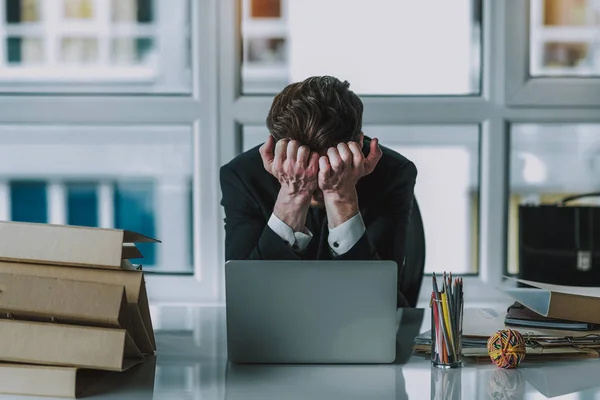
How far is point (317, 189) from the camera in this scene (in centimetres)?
178

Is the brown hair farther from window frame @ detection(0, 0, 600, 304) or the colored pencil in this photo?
window frame @ detection(0, 0, 600, 304)

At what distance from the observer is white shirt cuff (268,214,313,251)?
1.68 m

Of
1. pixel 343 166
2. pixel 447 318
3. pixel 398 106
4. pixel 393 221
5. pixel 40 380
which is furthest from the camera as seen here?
pixel 398 106

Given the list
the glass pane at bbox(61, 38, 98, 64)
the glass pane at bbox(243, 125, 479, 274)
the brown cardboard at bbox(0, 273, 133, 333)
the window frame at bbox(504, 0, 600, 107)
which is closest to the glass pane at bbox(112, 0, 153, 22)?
the glass pane at bbox(61, 38, 98, 64)

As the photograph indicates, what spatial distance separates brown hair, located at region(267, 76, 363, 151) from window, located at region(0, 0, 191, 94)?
4.25ft

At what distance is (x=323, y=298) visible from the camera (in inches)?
48.5

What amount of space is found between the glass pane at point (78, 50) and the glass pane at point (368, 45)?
22.8 inches

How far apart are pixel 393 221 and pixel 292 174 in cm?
33

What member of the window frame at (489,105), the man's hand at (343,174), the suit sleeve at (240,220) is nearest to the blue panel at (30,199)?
the window frame at (489,105)

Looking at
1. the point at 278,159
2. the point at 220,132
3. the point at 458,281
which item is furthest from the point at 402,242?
the point at 220,132

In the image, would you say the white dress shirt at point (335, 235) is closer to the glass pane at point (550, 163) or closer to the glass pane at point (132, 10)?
the glass pane at point (550, 163)

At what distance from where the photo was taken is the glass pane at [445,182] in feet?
9.64

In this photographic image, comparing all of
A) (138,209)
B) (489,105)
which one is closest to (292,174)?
(489,105)

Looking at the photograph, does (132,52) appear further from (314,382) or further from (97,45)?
(314,382)
